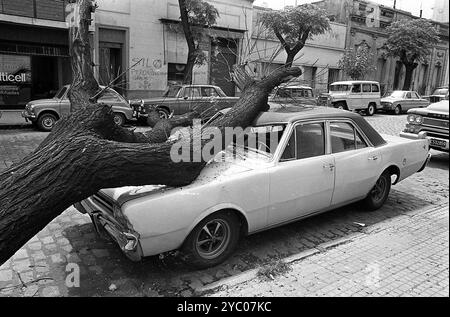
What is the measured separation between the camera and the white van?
2028 cm

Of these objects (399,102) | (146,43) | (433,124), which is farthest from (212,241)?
(399,102)

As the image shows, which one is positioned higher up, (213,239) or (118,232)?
(118,232)

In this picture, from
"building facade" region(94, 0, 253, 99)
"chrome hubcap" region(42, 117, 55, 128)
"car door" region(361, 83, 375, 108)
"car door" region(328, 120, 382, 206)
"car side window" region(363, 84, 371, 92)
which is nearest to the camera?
"car door" region(328, 120, 382, 206)

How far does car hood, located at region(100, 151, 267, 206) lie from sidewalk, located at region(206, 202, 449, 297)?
1002 millimetres

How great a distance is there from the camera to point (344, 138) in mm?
5121

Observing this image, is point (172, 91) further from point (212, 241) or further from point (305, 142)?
point (212, 241)

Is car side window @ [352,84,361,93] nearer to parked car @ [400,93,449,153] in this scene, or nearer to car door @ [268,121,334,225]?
parked car @ [400,93,449,153]

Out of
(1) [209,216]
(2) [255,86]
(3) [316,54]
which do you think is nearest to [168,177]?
(1) [209,216]

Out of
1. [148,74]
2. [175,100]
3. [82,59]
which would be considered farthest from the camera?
[148,74]

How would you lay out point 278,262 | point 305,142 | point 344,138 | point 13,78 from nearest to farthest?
1. point 278,262
2. point 305,142
3. point 344,138
4. point 13,78

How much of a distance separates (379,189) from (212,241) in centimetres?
304

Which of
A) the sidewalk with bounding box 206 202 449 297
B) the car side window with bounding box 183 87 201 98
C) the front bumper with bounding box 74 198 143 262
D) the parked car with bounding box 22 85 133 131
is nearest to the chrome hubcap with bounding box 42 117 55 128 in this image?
the parked car with bounding box 22 85 133 131

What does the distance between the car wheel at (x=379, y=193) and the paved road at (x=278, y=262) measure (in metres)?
0.20

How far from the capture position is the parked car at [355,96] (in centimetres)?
2026
